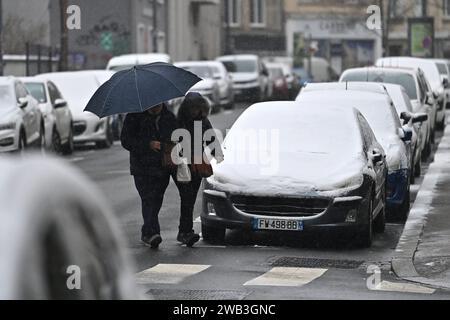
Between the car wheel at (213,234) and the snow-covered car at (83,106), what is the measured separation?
15.3 meters

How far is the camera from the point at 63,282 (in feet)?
10.9

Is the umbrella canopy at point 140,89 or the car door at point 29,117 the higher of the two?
the umbrella canopy at point 140,89

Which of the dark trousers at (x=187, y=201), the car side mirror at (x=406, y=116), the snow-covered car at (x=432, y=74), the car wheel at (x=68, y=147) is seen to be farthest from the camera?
the snow-covered car at (x=432, y=74)

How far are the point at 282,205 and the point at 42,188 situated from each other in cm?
964

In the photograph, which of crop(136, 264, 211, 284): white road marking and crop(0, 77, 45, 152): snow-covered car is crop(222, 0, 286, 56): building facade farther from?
crop(136, 264, 211, 284): white road marking

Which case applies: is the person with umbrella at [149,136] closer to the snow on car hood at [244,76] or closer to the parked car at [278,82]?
the snow on car hood at [244,76]

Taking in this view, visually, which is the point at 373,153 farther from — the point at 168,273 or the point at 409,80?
the point at 409,80

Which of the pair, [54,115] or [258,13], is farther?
[258,13]

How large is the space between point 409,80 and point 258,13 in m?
70.4

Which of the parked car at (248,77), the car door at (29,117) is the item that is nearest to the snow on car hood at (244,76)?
the parked car at (248,77)

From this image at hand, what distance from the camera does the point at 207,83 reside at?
44.4 m

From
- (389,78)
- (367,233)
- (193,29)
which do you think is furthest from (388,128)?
(193,29)

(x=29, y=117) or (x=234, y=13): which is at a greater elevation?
(x=234, y=13)

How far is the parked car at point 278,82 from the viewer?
57094 millimetres
